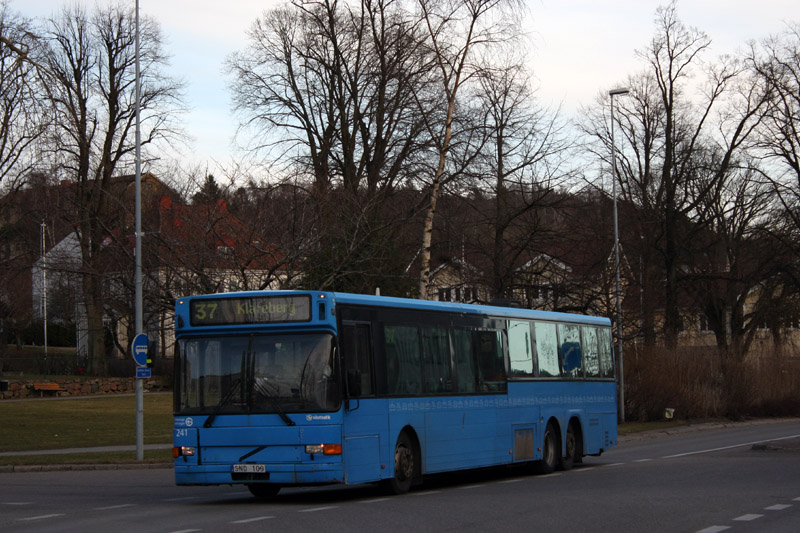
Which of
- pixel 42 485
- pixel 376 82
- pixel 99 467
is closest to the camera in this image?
pixel 42 485

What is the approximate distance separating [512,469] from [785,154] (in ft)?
100

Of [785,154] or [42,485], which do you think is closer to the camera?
[42,485]

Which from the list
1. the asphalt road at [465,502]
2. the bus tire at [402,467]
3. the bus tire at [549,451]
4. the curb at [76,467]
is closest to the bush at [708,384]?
the asphalt road at [465,502]

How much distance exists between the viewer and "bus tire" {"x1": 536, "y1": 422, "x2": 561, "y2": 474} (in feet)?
63.7

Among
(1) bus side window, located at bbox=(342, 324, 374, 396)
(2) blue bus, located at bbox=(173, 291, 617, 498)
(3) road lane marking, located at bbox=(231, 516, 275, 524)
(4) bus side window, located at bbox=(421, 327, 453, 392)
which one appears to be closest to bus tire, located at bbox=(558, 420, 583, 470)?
(2) blue bus, located at bbox=(173, 291, 617, 498)

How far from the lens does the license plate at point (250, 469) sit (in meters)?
13.5

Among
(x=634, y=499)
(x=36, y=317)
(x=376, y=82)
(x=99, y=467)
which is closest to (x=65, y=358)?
(x=36, y=317)

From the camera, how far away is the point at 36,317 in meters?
79.9

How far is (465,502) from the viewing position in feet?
45.3

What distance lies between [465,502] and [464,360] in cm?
358

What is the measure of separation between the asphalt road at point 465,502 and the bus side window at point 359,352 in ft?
5.39

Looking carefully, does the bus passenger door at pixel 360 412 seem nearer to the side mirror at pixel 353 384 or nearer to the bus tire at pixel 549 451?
the side mirror at pixel 353 384

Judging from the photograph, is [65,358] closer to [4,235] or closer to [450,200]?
[4,235]

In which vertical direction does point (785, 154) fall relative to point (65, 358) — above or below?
above
